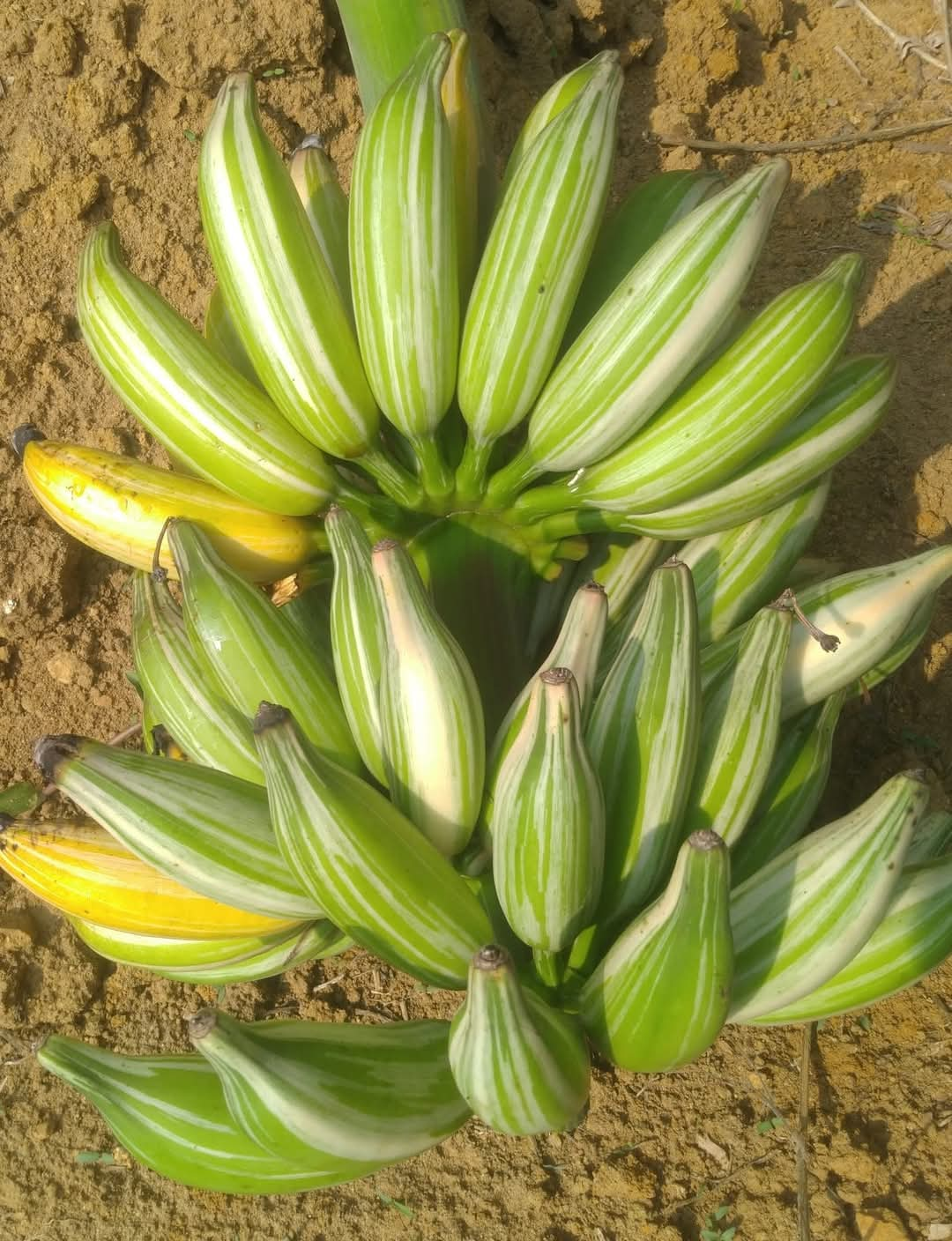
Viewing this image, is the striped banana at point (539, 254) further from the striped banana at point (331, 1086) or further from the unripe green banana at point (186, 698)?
the striped banana at point (331, 1086)

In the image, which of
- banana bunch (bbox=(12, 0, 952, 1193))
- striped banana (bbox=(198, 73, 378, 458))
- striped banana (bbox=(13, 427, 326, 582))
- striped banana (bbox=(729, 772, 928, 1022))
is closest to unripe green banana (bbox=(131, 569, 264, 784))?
banana bunch (bbox=(12, 0, 952, 1193))

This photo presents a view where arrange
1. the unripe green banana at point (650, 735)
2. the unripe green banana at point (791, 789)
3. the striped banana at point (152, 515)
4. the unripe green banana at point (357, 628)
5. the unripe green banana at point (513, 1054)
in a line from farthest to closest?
the striped banana at point (152, 515) < the unripe green banana at point (791, 789) < the unripe green banana at point (357, 628) < the unripe green banana at point (650, 735) < the unripe green banana at point (513, 1054)

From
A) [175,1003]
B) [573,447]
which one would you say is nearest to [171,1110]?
[175,1003]

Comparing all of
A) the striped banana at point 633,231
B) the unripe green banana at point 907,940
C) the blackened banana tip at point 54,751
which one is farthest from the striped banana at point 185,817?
the striped banana at point 633,231

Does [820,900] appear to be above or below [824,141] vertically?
below

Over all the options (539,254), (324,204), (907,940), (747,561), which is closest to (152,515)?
(324,204)

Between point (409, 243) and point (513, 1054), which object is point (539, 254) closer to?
point (409, 243)

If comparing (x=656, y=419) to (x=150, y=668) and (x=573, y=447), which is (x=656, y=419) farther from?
(x=150, y=668)
